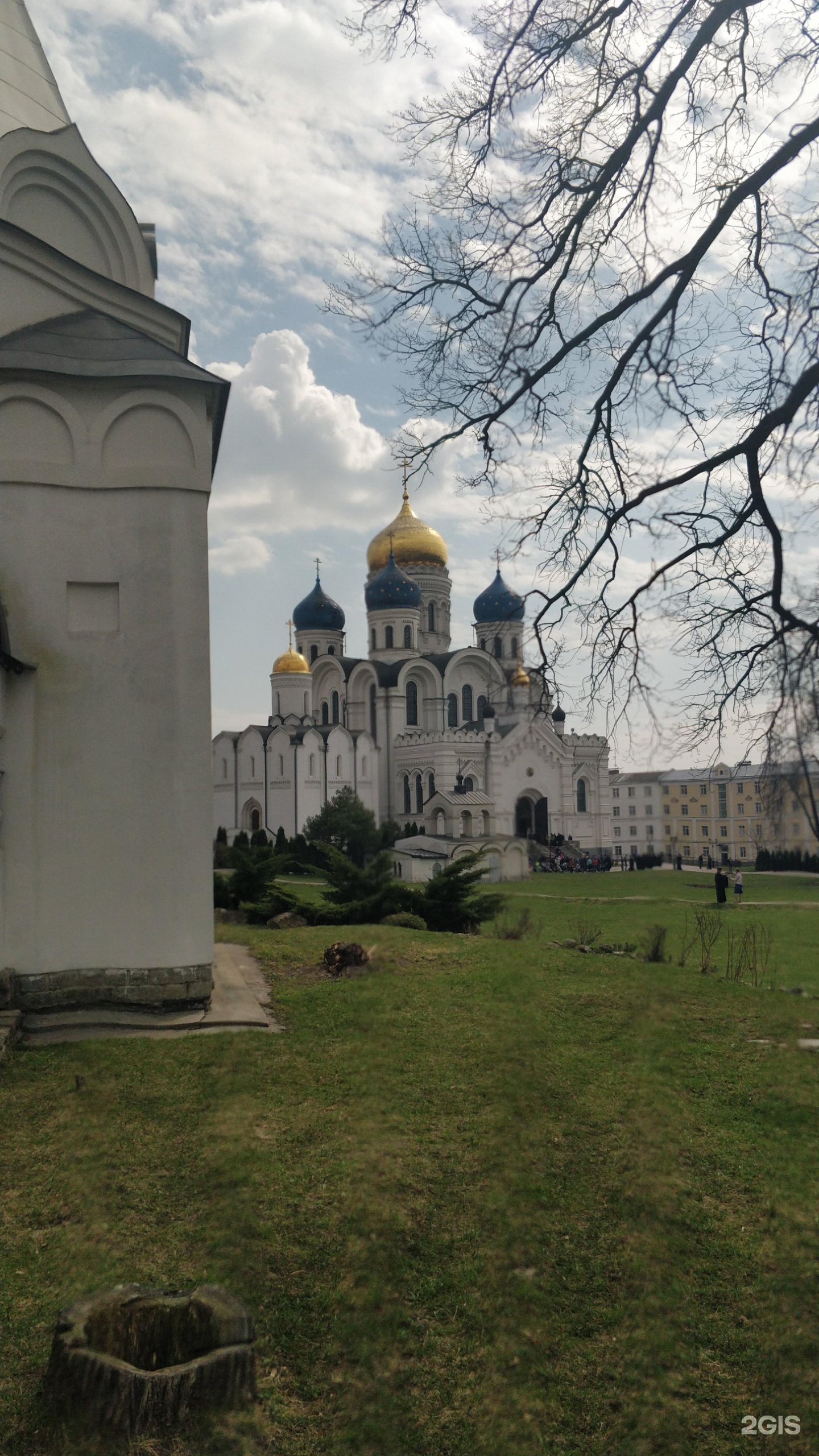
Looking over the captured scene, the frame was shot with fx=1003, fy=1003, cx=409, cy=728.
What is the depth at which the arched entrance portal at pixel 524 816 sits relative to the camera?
123ft

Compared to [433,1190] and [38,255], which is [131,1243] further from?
[38,255]

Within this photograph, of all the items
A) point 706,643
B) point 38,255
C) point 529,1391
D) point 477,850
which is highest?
point 38,255

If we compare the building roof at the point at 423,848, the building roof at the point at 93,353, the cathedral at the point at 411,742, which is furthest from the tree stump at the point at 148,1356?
the cathedral at the point at 411,742

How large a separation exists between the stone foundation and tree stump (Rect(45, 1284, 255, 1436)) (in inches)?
157

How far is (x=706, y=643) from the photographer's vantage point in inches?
179

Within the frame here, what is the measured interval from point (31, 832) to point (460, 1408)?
5011mm

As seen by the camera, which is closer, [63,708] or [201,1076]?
[201,1076]

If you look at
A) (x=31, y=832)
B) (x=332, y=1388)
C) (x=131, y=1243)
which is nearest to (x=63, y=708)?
(x=31, y=832)

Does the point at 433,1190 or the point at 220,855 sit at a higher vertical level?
the point at 220,855

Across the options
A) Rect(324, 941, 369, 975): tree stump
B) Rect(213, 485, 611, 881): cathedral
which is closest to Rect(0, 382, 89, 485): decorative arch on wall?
Rect(324, 941, 369, 975): tree stump

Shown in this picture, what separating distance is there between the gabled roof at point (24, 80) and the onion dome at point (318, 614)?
1404 inches

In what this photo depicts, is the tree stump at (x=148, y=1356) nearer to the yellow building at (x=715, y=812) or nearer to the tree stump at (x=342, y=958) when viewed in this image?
the yellow building at (x=715, y=812)

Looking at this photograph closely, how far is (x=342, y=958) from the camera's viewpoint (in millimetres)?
8352

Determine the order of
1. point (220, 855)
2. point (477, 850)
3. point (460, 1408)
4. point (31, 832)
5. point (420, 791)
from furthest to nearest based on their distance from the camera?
point (420, 791) < point (220, 855) < point (477, 850) < point (31, 832) < point (460, 1408)
